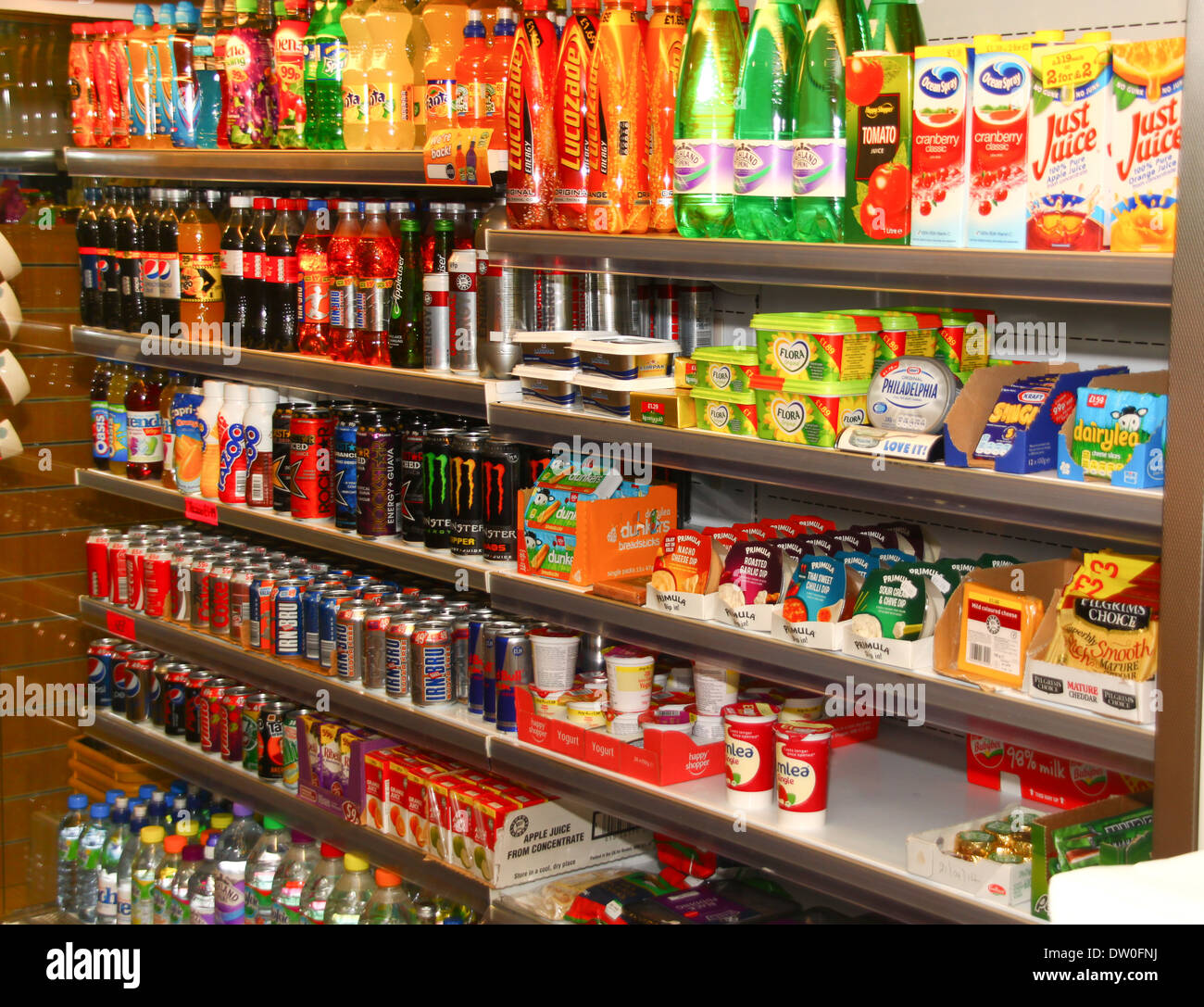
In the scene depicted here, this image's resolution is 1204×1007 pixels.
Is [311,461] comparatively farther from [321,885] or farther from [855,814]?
[855,814]

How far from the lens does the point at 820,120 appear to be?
2021 mm

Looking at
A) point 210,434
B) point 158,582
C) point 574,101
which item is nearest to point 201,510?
point 210,434

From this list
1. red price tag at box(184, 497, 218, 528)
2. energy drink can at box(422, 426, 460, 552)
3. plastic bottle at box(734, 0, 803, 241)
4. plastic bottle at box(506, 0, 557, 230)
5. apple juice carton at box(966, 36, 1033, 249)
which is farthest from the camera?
red price tag at box(184, 497, 218, 528)

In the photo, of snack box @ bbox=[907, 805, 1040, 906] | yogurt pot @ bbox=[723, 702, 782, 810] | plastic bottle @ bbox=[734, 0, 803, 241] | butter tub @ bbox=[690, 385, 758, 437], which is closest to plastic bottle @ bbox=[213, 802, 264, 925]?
yogurt pot @ bbox=[723, 702, 782, 810]

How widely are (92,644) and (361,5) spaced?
2.29 meters

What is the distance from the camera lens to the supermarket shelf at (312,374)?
276 cm

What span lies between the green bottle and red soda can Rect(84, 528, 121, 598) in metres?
2.79

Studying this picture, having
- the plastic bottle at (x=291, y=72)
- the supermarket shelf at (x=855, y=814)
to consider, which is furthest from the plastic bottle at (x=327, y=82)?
the supermarket shelf at (x=855, y=814)

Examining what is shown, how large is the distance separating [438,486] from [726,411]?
36.5 inches

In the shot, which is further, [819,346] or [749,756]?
[749,756]

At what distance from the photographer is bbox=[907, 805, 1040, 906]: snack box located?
5.83 feet

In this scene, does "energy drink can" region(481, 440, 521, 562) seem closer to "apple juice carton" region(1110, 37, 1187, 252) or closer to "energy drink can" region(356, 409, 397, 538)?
"energy drink can" region(356, 409, 397, 538)

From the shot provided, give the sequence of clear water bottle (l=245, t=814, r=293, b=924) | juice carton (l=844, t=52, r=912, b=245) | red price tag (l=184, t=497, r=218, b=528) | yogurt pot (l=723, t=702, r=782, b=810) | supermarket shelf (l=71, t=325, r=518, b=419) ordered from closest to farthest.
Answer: juice carton (l=844, t=52, r=912, b=245) → yogurt pot (l=723, t=702, r=782, b=810) → supermarket shelf (l=71, t=325, r=518, b=419) → clear water bottle (l=245, t=814, r=293, b=924) → red price tag (l=184, t=497, r=218, b=528)

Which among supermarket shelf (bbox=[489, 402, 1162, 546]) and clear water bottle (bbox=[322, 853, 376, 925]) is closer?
supermarket shelf (bbox=[489, 402, 1162, 546])
